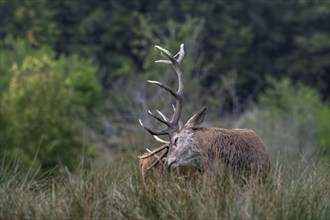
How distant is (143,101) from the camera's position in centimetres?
3459

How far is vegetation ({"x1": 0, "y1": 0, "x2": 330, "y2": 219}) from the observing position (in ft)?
31.8

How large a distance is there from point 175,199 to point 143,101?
24996mm

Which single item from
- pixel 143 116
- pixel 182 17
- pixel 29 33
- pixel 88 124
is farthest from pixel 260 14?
pixel 143 116

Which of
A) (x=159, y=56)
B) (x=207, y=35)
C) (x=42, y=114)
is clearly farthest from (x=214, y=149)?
(x=207, y=35)

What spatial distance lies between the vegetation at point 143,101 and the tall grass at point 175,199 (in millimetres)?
14

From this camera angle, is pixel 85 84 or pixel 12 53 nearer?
pixel 85 84

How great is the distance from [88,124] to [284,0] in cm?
2769

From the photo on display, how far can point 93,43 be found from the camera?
2357 inches

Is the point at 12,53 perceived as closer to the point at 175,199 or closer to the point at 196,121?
the point at 196,121

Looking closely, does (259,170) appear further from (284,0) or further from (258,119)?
(284,0)

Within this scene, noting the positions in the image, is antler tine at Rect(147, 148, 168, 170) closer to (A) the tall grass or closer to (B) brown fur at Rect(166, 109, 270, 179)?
(B) brown fur at Rect(166, 109, 270, 179)

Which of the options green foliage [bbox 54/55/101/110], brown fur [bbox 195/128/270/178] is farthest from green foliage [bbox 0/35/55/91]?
brown fur [bbox 195/128/270/178]

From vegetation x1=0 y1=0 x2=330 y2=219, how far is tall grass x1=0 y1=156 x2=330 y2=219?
1cm

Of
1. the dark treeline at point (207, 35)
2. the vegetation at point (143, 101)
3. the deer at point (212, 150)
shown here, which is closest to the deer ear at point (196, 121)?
the deer at point (212, 150)
